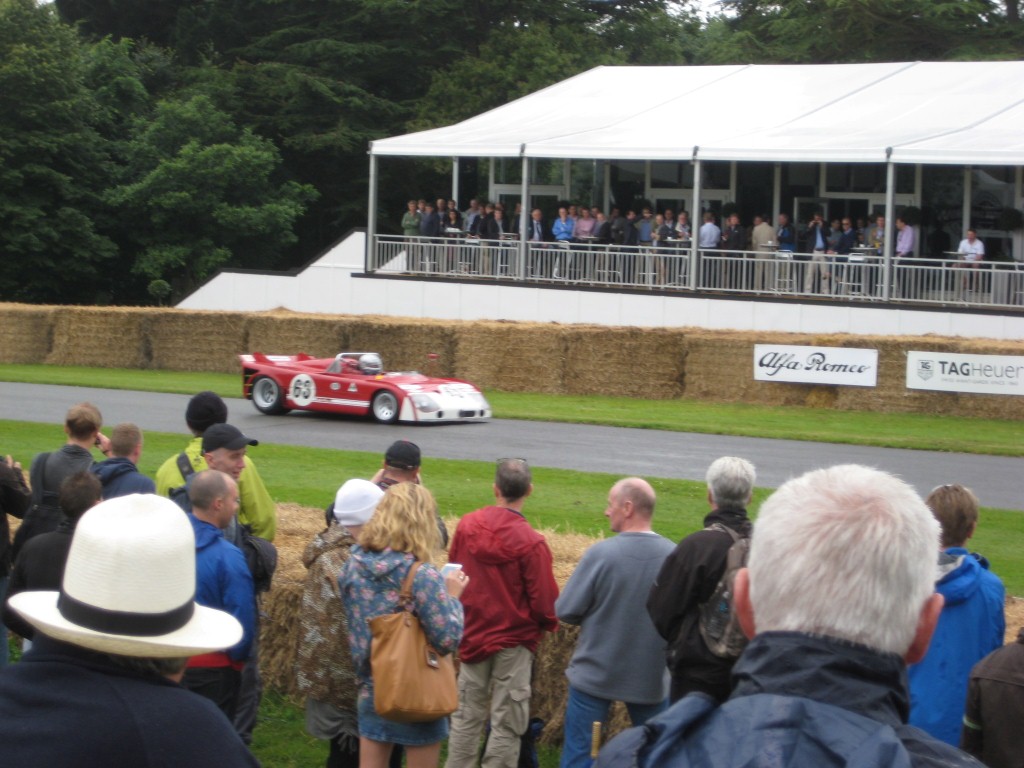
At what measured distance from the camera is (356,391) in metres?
21.8

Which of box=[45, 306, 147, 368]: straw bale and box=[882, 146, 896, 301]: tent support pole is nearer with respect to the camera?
box=[882, 146, 896, 301]: tent support pole

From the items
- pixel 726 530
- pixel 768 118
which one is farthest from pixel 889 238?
pixel 726 530

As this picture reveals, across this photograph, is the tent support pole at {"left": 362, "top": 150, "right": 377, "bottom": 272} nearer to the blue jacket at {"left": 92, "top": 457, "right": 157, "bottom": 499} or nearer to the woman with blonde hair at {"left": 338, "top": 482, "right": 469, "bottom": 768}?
the blue jacket at {"left": 92, "top": 457, "right": 157, "bottom": 499}

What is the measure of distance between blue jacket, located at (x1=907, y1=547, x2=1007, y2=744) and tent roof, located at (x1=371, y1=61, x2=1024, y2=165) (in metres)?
24.8

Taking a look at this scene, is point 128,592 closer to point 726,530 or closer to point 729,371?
point 726,530

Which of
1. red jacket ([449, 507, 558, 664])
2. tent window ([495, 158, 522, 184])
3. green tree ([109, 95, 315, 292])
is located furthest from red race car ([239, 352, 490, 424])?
green tree ([109, 95, 315, 292])

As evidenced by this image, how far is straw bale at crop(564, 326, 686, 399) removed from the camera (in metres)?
25.7

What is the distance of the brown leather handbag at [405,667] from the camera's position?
18.7ft

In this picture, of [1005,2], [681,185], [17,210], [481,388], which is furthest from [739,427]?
[1005,2]

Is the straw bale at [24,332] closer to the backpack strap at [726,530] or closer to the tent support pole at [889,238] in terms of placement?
the tent support pole at [889,238]

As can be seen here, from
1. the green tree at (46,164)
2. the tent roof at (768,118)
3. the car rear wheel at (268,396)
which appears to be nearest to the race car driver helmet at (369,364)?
the car rear wheel at (268,396)

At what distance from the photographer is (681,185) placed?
38562 millimetres

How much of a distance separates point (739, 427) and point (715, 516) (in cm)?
1561

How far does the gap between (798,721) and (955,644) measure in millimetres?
3435
